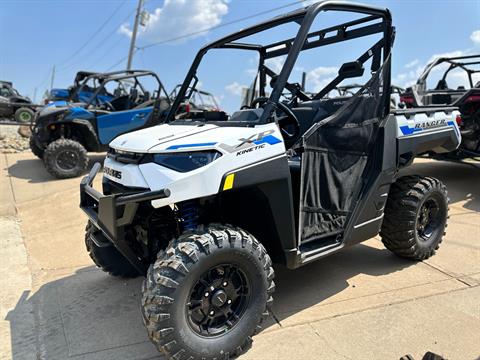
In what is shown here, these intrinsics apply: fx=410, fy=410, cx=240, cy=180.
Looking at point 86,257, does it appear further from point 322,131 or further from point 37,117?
point 37,117

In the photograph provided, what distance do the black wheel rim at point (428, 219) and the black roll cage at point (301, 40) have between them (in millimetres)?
1162

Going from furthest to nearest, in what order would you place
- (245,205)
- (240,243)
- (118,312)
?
(118,312), (245,205), (240,243)

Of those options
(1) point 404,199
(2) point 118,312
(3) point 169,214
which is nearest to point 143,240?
(3) point 169,214

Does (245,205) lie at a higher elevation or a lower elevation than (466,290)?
higher

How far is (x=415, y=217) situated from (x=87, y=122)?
6911 mm

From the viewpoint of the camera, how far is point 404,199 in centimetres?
366

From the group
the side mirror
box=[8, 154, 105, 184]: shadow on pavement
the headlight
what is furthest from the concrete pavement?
box=[8, 154, 105, 184]: shadow on pavement

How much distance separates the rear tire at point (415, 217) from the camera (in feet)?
12.0

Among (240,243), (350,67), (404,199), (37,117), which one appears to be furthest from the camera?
(37,117)

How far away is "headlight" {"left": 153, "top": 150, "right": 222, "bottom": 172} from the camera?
2.35 metres

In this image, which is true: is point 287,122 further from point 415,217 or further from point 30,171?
point 30,171

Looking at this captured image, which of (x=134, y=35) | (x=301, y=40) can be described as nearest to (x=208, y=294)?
(x=301, y=40)

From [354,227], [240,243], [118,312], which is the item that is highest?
[240,243]

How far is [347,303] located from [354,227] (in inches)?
23.1
